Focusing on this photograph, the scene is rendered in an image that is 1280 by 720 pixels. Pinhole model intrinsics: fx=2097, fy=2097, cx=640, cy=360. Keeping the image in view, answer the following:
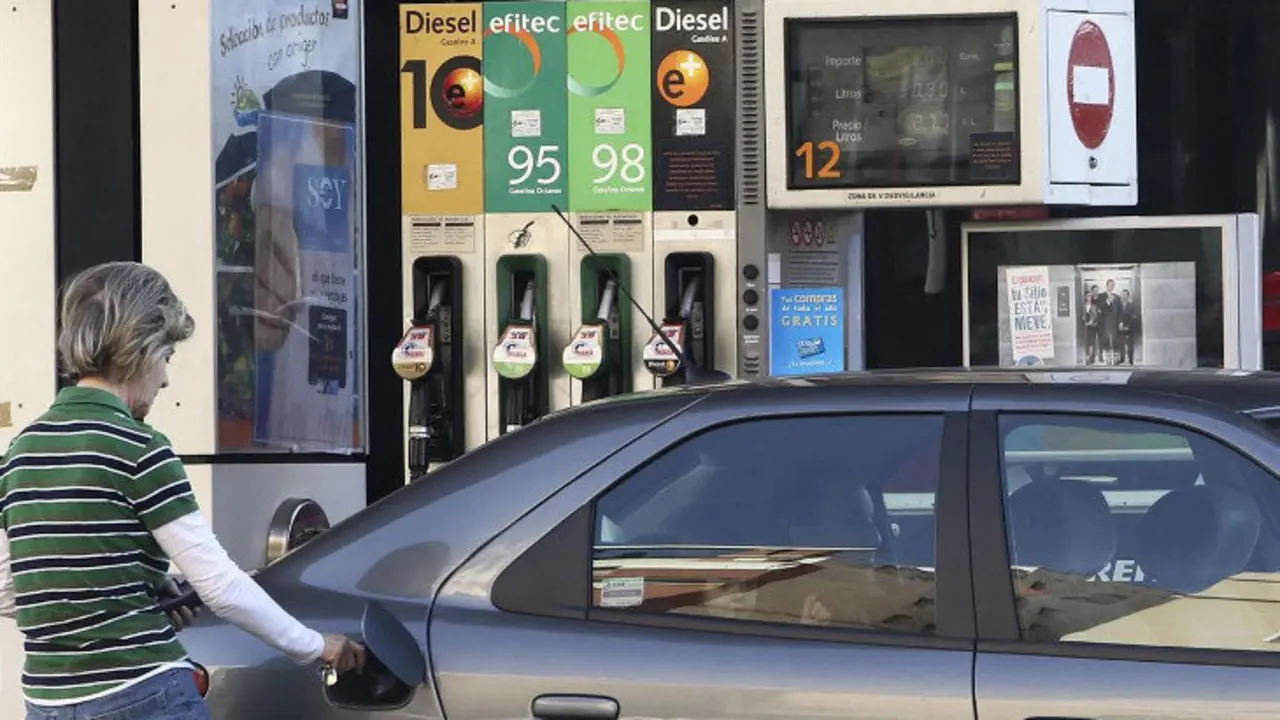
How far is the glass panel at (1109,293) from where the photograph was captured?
25.8ft

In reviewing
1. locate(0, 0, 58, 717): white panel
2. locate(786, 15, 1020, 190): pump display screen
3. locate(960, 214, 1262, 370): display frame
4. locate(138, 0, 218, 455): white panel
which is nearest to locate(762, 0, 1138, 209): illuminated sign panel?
locate(786, 15, 1020, 190): pump display screen

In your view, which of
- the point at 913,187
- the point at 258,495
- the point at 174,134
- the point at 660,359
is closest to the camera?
the point at 174,134

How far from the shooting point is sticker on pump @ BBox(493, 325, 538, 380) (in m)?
7.69

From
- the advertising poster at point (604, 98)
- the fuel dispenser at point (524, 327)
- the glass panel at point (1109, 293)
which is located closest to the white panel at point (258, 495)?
the fuel dispenser at point (524, 327)

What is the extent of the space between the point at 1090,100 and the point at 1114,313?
2.65ft

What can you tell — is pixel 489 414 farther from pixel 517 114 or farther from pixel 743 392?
pixel 743 392

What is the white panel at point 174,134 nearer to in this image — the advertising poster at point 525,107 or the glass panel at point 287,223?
the glass panel at point 287,223

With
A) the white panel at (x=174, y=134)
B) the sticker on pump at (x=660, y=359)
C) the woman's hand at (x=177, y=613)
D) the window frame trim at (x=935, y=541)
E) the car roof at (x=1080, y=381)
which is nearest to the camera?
the window frame trim at (x=935, y=541)

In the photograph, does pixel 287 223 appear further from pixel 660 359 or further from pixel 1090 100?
pixel 1090 100

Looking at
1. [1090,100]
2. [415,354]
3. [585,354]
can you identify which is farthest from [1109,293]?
[415,354]

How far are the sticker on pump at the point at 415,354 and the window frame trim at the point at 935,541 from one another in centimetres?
410

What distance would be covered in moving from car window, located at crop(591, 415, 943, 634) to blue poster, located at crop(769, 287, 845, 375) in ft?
13.4

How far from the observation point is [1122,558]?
359 cm

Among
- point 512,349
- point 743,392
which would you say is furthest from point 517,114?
point 743,392
